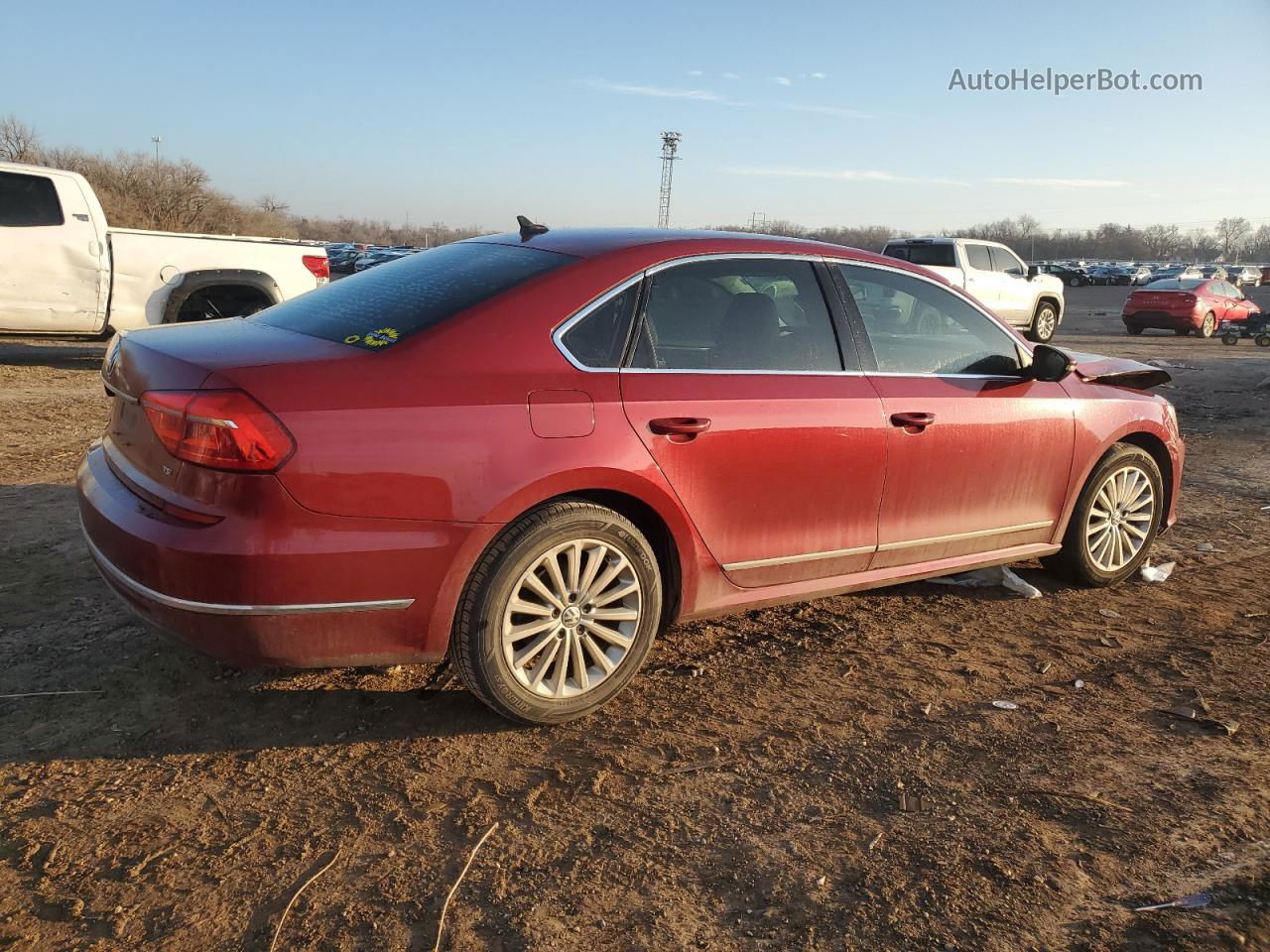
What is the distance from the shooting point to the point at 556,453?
315 centimetres

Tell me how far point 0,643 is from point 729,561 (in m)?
2.74

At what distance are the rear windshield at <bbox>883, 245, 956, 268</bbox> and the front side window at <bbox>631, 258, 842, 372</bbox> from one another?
1473 centimetres

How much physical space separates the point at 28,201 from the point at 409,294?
858 cm

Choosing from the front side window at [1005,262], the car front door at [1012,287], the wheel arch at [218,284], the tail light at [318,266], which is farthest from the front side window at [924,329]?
the front side window at [1005,262]

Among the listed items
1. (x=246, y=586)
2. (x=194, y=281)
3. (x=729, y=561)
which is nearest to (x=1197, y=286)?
(x=194, y=281)

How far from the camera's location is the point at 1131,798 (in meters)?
3.09

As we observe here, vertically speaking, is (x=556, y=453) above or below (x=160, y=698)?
above

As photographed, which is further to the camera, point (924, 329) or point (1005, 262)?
point (1005, 262)

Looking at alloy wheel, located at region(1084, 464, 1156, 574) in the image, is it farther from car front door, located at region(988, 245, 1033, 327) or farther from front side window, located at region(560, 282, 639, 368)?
car front door, located at region(988, 245, 1033, 327)

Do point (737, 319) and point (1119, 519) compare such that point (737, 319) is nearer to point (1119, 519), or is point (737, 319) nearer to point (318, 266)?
point (1119, 519)

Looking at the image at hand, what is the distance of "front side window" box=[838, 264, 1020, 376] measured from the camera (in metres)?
4.19

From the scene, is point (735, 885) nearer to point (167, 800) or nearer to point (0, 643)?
point (167, 800)

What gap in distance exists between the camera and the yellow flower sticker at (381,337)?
124 inches

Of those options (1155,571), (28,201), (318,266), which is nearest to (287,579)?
(1155,571)
